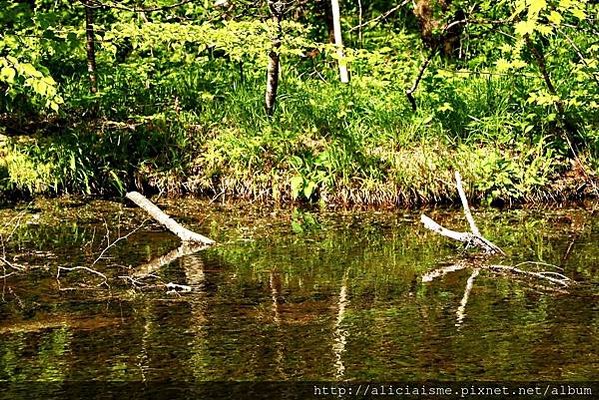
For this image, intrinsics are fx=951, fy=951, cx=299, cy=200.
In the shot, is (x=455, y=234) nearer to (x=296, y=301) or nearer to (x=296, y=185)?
(x=296, y=301)

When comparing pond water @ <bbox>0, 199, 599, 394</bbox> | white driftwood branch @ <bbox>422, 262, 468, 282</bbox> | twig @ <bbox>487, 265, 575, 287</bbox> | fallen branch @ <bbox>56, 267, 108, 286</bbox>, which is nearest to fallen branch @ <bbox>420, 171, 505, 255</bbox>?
pond water @ <bbox>0, 199, 599, 394</bbox>

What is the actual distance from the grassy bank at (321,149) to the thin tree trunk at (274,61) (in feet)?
0.42

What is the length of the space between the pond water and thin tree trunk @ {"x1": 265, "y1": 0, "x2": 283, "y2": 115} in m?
1.40

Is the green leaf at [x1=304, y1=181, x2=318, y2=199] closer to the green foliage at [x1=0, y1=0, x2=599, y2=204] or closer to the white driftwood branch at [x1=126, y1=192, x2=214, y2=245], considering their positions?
the green foliage at [x1=0, y1=0, x2=599, y2=204]

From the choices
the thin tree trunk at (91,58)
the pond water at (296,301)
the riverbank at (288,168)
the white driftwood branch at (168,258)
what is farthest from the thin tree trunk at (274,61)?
the white driftwood branch at (168,258)

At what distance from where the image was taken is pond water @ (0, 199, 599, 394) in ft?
14.6

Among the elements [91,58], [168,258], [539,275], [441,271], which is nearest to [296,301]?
[441,271]

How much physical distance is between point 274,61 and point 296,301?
3.68 metres

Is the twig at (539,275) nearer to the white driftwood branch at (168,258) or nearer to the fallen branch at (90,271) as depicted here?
the white driftwood branch at (168,258)

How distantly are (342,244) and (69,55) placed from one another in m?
4.08

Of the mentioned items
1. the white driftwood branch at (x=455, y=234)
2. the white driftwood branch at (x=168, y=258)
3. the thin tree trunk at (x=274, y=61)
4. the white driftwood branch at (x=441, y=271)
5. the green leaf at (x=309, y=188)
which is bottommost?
the white driftwood branch at (x=441, y=271)

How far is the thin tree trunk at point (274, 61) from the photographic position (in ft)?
27.5

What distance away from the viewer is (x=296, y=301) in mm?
5605

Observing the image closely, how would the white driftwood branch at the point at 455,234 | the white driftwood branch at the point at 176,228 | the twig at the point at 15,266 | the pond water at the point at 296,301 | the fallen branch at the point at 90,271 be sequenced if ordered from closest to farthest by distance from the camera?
the pond water at the point at 296,301 → the fallen branch at the point at 90,271 → the twig at the point at 15,266 → the white driftwood branch at the point at 455,234 → the white driftwood branch at the point at 176,228
